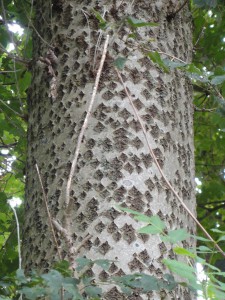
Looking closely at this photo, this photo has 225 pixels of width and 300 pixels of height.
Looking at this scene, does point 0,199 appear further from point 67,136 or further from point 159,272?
point 159,272

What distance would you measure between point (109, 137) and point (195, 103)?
7.40 feet

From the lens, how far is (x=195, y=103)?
4.25 metres

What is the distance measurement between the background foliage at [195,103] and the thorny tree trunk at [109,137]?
0.15 meters

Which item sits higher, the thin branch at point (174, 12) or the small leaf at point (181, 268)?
the thin branch at point (174, 12)

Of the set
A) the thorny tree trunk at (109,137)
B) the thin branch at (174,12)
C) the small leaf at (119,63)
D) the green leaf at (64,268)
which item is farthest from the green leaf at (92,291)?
the thin branch at (174,12)

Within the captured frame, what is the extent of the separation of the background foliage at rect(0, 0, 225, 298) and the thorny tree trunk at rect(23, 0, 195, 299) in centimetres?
15

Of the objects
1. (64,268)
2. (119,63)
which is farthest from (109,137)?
(64,268)

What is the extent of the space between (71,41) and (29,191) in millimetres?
623

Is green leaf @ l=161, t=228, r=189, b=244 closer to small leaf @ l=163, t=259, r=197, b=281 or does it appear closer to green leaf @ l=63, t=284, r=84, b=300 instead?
small leaf @ l=163, t=259, r=197, b=281

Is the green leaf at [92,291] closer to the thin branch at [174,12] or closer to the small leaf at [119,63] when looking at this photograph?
the small leaf at [119,63]

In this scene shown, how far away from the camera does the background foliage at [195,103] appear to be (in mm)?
2576

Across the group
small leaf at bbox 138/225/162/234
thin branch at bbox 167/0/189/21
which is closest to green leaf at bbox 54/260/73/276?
small leaf at bbox 138/225/162/234

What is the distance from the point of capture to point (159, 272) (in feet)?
6.29

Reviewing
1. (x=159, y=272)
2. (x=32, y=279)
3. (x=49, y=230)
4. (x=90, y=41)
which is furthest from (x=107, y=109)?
(x=32, y=279)
